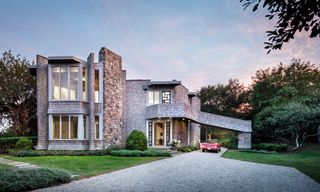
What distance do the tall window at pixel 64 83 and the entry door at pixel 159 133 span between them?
9.42 metres

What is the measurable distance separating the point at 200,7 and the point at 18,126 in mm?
24090

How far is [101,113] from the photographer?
24.5 m

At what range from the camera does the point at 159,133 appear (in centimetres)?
3006

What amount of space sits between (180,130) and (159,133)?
7.04ft

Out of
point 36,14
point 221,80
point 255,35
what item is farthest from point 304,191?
point 221,80

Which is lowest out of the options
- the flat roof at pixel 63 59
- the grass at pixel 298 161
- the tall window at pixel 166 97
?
the grass at pixel 298 161

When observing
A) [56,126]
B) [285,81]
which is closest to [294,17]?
[56,126]

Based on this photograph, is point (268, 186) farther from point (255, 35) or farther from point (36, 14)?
point (36, 14)

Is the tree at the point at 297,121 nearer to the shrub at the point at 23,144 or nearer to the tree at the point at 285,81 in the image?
the tree at the point at 285,81

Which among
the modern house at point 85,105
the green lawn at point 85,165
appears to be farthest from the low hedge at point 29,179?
the modern house at point 85,105

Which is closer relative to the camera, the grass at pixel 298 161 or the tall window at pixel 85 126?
the grass at pixel 298 161

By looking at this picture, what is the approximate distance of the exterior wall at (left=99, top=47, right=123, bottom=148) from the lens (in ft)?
80.5

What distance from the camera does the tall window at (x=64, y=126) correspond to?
23531 millimetres

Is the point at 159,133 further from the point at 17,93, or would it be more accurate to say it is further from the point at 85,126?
the point at 17,93
